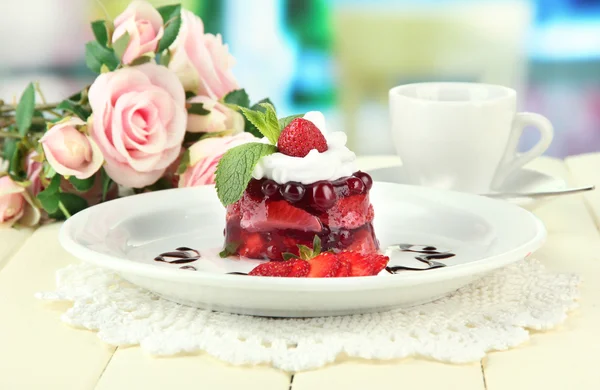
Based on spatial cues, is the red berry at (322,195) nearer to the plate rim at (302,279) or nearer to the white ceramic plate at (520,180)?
the plate rim at (302,279)

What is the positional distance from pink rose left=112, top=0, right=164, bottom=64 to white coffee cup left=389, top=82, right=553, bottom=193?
0.46m

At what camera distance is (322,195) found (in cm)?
123

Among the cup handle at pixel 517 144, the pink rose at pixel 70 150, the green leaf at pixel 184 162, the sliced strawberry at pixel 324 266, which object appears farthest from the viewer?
the cup handle at pixel 517 144

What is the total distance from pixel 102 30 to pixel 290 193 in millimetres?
629

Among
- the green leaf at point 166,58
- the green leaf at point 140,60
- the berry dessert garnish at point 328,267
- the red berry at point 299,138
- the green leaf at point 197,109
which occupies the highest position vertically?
the green leaf at point 140,60

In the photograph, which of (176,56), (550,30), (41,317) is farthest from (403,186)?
(550,30)

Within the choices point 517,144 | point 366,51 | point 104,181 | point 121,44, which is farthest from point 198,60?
point 366,51

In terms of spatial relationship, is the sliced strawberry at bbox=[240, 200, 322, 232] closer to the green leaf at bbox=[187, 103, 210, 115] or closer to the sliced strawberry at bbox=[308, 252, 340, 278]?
the sliced strawberry at bbox=[308, 252, 340, 278]

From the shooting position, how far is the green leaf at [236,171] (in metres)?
1.20

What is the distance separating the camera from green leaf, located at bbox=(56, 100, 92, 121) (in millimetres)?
1594

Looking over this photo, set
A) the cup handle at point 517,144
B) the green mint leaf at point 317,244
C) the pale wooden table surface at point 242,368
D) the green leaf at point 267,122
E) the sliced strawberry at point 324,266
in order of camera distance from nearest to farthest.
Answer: the pale wooden table surface at point 242,368, the sliced strawberry at point 324,266, the green mint leaf at point 317,244, the green leaf at point 267,122, the cup handle at point 517,144

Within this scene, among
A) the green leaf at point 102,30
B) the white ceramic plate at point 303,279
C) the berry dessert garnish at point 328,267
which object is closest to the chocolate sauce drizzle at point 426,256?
the white ceramic plate at point 303,279

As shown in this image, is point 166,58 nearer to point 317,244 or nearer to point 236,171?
point 236,171

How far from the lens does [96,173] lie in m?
1.65
